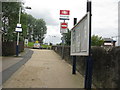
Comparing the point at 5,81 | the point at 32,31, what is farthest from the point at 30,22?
the point at 5,81

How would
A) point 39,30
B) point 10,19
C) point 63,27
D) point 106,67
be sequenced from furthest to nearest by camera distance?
point 39,30 → point 10,19 → point 63,27 → point 106,67

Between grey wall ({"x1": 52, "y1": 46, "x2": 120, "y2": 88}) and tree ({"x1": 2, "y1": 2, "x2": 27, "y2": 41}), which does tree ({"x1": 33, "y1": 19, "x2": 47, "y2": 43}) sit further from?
grey wall ({"x1": 52, "y1": 46, "x2": 120, "y2": 88})

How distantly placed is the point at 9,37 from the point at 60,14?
30.7 feet

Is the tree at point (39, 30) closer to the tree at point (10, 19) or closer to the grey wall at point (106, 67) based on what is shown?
the tree at point (10, 19)

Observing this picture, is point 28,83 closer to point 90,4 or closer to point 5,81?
point 5,81

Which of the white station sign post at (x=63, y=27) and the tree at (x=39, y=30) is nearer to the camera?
the white station sign post at (x=63, y=27)

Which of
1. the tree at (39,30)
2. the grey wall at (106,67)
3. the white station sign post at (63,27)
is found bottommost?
the grey wall at (106,67)

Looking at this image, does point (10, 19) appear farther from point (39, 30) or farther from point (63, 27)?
point (39, 30)

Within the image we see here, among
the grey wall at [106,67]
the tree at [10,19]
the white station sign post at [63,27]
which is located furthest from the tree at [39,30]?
the grey wall at [106,67]

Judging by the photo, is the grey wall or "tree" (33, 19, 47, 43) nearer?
→ the grey wall

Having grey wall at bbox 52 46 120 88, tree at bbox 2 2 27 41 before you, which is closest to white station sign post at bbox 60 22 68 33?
tree at bbox 2 2 27 41

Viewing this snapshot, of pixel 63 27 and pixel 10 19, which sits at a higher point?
pixel 10 19

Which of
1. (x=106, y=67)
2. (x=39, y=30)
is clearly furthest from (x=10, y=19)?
(x=39, y=30)

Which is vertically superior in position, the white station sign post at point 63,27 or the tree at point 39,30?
the tree at point 39,30
